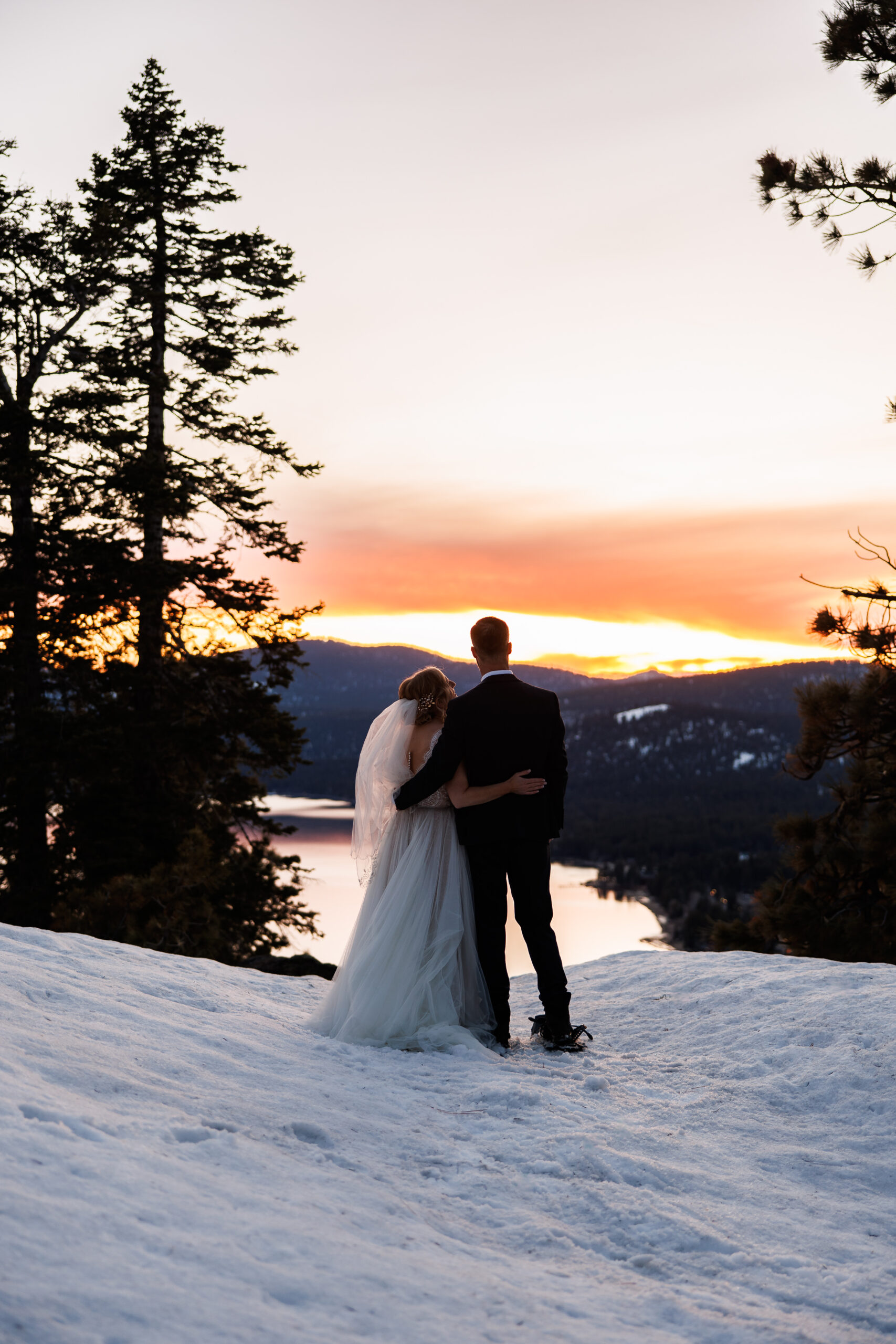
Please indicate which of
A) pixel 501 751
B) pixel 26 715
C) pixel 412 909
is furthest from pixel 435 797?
pixel 26 715

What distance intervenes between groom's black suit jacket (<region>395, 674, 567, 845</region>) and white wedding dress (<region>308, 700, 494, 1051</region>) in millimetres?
215

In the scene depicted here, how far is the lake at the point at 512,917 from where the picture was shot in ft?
180

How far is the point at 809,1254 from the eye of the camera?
2871 millimetres

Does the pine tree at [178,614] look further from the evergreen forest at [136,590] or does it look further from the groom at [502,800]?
the groom at [502,800]

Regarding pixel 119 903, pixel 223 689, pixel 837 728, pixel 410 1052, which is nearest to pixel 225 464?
pixel 223 689

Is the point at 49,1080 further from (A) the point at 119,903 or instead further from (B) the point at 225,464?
(B) the point at 225,464

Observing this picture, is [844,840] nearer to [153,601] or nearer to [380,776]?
[380,776]

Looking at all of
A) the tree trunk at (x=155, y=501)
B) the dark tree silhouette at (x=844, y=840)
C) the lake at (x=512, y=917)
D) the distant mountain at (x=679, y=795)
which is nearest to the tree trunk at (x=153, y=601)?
the tree trunk at (x=155, y=501)

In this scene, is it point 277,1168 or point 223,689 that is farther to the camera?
point 223,689

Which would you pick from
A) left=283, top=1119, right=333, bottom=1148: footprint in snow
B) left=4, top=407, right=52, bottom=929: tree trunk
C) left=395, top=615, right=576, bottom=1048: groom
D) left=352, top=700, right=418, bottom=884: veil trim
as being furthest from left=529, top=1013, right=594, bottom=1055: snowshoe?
left=4, top=407, right=52, bottom=929: tree trunk

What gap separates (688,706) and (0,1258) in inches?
8066

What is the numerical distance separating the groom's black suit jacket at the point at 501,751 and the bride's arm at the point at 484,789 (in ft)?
0.09

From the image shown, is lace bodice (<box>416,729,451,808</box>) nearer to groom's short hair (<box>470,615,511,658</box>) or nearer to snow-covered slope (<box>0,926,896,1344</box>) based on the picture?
groom's short hair (<box>470,615,511,658</box>)

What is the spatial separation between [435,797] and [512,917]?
70.2 m
